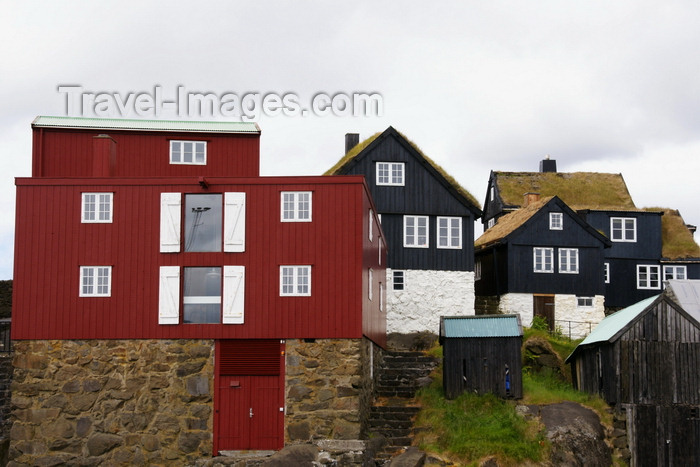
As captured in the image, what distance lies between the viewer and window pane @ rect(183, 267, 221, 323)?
28.1 m

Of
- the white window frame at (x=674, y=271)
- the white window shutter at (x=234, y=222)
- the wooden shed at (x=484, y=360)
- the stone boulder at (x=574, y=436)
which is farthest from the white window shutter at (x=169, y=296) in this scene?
the white window frame at (x=674, y=271)

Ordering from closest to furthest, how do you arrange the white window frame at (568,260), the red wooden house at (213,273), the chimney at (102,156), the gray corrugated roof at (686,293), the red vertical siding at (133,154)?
1. the red wooden house at (213,273)
2. the chimney at (102,156)
3. the red vertical siding at (133,154)
4. the gray corrugated roof at (686,293)
5. the white window frame at (568,260)

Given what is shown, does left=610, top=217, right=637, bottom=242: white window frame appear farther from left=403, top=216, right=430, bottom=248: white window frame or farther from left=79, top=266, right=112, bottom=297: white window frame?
left=79, top=266, right=112, bottom=297: white window frame

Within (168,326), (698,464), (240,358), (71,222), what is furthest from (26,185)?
(698,464)

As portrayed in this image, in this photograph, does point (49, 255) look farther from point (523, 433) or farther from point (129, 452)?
point (523, 433)

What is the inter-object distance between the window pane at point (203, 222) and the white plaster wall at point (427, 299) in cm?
1586

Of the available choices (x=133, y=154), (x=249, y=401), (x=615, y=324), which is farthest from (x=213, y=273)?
(x=615, y=324)

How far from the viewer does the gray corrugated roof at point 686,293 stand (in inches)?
1539

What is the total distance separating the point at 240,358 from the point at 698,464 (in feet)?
Result: 52.0

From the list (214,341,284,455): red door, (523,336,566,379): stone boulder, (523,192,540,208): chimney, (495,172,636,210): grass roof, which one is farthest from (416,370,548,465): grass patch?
(495,172,636,210): grass roof

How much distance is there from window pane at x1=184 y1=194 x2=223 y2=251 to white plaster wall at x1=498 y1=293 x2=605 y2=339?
72.0 ft

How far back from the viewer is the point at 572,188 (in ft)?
180

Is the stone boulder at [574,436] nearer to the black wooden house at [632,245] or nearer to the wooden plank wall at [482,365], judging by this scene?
the wooden plank wall at [482,365]

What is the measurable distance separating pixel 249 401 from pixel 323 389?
2231 mm
